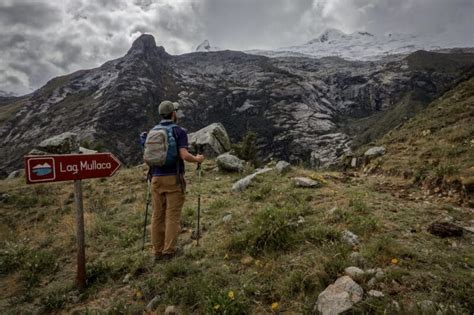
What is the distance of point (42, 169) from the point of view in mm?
5125

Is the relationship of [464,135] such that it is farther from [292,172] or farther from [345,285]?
[345,285]

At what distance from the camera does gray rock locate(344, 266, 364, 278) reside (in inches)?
170

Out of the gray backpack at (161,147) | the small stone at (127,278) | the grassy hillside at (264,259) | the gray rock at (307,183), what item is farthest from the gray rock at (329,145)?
the small stone at (127,278)

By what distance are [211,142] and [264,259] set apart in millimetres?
17336

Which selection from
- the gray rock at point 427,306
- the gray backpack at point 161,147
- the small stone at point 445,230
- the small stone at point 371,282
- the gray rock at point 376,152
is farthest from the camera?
the gray rock at point 376,152

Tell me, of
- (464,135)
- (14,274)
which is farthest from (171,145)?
(464,135)

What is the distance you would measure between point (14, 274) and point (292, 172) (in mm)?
8832

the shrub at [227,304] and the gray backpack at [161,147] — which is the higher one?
the gray backpack at [161,147]

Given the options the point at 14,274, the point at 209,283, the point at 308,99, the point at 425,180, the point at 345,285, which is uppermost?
the point at 308,99

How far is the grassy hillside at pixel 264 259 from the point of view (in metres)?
4.27

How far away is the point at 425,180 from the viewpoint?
883cm

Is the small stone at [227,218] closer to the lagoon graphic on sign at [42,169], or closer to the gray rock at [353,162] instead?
the lagoon graphic on sign at [42,169]

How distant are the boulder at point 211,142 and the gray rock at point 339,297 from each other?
58.3 feet

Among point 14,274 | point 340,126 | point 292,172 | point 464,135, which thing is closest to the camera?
point 14,274
